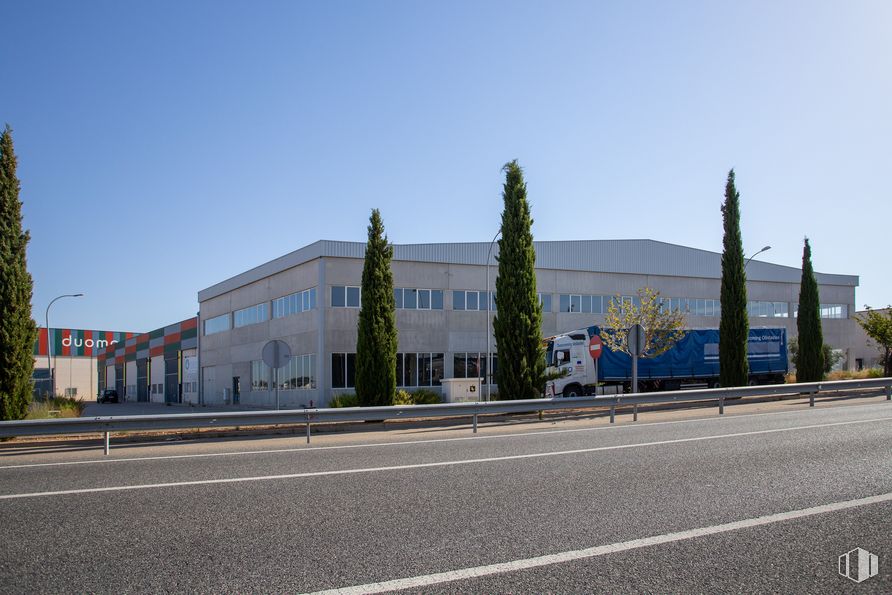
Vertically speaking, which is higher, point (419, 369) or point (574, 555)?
point (574, 555)

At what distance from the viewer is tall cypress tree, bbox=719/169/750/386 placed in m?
29.6

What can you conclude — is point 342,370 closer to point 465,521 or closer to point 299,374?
point 299,374

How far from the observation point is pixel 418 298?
129 ft

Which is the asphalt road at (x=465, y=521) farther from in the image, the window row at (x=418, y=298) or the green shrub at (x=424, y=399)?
the window row at (x=418, y=298)

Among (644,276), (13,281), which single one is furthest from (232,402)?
(13,281)

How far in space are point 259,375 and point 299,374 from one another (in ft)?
19.5

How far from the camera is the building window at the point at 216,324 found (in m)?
49.3

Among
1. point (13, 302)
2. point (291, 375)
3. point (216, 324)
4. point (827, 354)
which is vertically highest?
point (13, 302)

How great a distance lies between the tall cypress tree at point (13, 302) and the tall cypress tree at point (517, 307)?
13.7m

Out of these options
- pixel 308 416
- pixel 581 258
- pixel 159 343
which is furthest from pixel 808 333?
pixel 159 343

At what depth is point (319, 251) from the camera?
3697cm

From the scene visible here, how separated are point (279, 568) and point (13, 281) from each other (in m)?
15.3

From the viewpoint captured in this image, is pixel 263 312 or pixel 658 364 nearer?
pixel 658 364

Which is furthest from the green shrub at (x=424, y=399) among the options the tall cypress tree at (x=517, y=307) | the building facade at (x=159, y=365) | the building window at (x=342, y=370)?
the building facade at (x=159, y=365)
